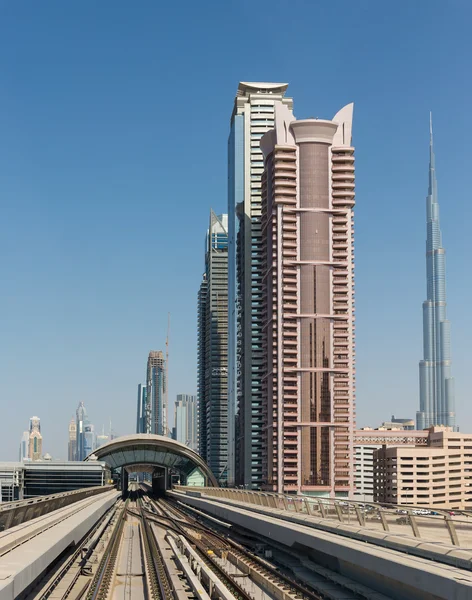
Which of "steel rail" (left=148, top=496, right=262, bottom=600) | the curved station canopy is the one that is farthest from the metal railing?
the curved station canopy

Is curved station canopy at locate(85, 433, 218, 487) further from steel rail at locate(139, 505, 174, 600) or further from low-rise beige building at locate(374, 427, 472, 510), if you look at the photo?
steel rail at locate(139, 505, 174, 600)

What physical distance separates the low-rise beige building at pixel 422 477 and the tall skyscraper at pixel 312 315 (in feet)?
156

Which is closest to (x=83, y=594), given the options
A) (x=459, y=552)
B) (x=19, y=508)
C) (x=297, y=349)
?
(x=19, y=508)

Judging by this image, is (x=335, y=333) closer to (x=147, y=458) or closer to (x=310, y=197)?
(x=310, y=197)

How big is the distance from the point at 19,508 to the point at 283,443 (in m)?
120

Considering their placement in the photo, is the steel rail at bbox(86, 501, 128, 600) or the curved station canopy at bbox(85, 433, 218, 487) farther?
the curved station canopy at bbox(85, 433, 218, 487)

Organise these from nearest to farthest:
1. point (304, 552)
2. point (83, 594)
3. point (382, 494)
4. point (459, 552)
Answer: point (459, 552), point (83, 594), point (304, 552), point (382, 494)

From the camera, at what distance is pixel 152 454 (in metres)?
149

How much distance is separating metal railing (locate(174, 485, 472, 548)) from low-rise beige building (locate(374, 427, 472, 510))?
16212cm

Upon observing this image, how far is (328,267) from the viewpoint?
14312cm

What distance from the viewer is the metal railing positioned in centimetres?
1605

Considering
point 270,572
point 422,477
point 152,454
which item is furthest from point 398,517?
point 422,477

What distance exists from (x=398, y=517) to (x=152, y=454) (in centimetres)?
13307

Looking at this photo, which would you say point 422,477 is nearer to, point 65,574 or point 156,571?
point 156,571
